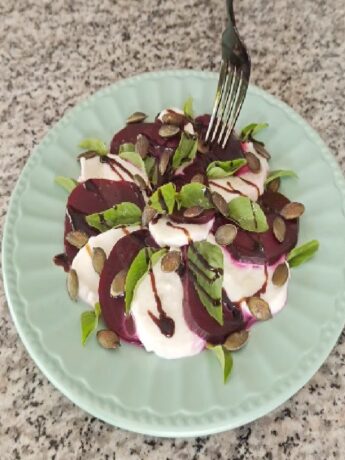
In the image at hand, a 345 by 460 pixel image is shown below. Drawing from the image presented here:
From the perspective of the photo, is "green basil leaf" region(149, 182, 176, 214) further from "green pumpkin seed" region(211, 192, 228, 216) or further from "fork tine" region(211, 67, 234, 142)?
Answer: "fork tine" region(211, 67, 234, 142)

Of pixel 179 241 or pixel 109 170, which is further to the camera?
pixel 109 170

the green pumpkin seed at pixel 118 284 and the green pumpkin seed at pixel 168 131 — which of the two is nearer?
the green pumpkin seed at pixel 118 284

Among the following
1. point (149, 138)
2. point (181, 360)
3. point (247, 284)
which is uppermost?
point (149, 138)

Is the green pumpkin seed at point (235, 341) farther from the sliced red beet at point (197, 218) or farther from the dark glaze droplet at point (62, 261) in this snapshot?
the dark glaze droplet at point (62, 261)

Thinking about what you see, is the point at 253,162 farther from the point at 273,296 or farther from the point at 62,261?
the point at 62,261

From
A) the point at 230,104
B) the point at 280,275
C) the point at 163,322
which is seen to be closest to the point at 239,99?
the point at 230,104

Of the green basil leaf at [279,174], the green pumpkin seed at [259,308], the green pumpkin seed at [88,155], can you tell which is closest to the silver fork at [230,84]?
the green basil leaf at [279,174]
